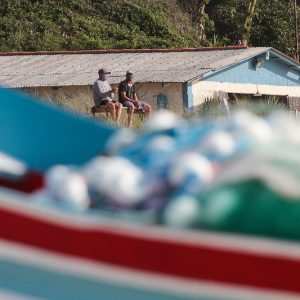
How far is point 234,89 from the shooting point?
91.5 ft

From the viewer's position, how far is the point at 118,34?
39938mm

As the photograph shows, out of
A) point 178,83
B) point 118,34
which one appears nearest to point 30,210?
point 178,83

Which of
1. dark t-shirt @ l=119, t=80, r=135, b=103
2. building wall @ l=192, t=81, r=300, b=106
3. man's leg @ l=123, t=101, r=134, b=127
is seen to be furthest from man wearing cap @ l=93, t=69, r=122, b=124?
building wall @ l=192, t=81, r=300, b=106

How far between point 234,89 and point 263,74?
5.56 ft

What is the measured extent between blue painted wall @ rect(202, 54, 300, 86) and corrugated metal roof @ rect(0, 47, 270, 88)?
40 cm

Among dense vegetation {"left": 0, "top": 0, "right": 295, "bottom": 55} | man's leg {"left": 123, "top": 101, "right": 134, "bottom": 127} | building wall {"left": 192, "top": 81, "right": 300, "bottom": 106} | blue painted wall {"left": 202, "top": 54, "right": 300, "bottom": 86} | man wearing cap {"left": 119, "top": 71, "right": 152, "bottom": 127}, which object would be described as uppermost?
dense vegetation {"left": 0, "top": 0, "right": 295, "bottom": 55}

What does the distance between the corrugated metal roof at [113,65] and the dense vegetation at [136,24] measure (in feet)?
29.3

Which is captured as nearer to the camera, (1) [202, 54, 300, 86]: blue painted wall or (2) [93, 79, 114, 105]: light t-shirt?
(2) [93, 79, 114, 105]: light t-shirt

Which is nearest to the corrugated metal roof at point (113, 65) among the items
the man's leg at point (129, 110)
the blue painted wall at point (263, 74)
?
the blue painted wall at point (263, 74)

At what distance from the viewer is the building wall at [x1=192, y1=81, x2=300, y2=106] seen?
2588 centimetres

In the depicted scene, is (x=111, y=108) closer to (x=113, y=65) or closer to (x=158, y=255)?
(x=158, y=255)

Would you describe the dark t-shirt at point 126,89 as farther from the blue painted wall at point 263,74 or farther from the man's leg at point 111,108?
the blue painted wall at point 263,74

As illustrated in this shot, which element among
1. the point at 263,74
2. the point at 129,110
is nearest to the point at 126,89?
the point at 129,110

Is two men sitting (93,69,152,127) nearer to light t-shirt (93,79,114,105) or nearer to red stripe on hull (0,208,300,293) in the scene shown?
light t-shirt (93,79,114,105)
